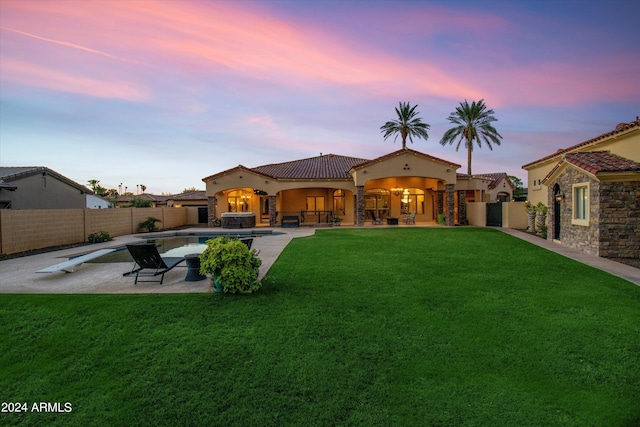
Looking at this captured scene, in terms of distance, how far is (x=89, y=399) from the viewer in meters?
3.02

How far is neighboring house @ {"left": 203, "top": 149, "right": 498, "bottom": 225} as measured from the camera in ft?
79.5

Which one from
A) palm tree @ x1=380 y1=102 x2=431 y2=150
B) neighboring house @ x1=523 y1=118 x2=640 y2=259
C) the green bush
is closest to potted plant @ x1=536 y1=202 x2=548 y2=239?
neighboring house @ x1=523 y1=118 x2=640 y2=259

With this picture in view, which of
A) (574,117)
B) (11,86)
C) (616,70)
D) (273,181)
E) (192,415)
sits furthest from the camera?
(273,181)

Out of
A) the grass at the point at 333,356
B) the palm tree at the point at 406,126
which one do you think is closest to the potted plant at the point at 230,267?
the grass at the point at 333,356

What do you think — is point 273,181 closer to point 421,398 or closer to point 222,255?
point 222,255

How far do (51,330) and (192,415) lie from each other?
128 inches

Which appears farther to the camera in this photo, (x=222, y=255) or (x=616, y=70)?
(x=616, y=70)

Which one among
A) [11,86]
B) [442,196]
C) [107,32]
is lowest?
[442,196]

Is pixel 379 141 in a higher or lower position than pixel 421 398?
higher

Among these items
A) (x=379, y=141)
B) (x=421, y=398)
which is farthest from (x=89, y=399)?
(x=379, y=141)

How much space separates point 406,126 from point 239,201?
72.9 feet

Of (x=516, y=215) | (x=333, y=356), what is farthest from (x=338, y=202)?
(x=333, y=356)

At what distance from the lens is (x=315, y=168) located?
2983cm

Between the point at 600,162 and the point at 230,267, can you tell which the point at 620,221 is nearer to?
the point at 600,162
